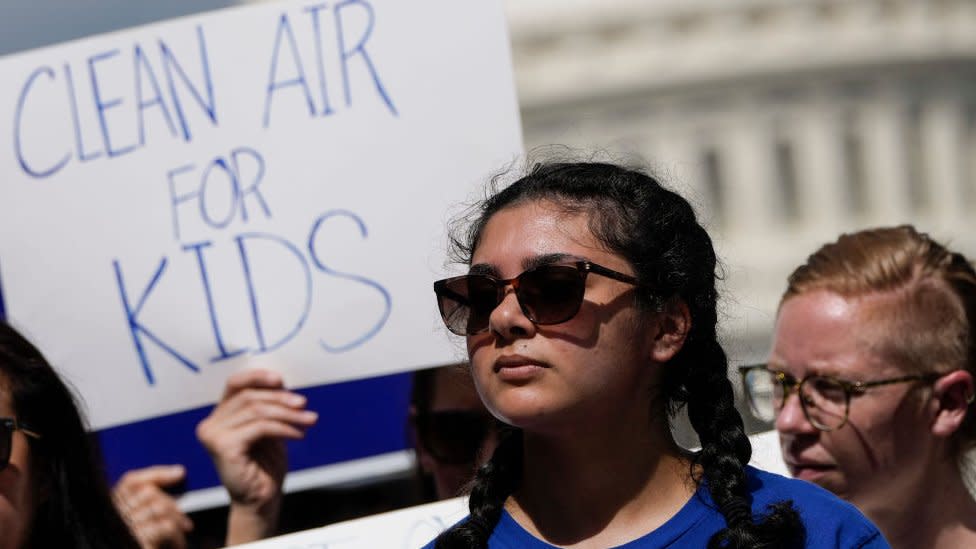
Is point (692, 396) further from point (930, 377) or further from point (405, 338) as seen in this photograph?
point (405, 338)

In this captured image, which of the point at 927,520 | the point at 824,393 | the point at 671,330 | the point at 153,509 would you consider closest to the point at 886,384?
the point at 824,393

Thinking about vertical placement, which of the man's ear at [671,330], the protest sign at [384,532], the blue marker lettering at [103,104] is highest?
the blue marker lettering at [103,104]

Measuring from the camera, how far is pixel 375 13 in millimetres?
3828

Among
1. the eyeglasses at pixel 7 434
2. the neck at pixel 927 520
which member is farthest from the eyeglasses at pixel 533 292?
the neck at pixel 927 520

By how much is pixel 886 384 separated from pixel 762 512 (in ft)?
2.83

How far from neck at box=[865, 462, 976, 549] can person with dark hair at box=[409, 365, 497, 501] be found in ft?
2.52

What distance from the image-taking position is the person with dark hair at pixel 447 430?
3.65m

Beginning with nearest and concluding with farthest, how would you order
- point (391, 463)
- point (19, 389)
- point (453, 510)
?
point (19, 389) → point (453, 510) → point (391, 463)

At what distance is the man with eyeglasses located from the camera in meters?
3.24

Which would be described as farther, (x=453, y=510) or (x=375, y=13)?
(x=375, y=13)

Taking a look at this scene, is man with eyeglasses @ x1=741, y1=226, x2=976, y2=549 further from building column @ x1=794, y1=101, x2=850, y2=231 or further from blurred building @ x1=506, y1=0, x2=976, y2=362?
building column @ x1=794, y1=101, x2=850, y2=231

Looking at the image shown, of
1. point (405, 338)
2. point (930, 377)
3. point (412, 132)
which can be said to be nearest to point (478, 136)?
point (412, 132)

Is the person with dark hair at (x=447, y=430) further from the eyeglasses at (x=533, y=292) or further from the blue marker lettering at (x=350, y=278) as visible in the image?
the eyeglasses at (x=533, y=292)

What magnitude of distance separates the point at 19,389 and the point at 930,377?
1.54 metres
